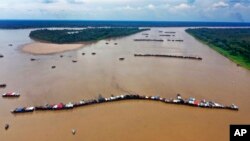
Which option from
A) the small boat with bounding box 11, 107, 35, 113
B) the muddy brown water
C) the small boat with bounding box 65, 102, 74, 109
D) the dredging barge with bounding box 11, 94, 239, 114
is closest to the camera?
the muddy brown water

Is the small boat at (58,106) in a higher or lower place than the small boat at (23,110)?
higher

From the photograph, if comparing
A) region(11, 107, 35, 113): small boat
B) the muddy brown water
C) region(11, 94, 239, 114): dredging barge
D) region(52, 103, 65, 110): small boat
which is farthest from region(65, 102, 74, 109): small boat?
region(11, 107, 35, 113): small boat

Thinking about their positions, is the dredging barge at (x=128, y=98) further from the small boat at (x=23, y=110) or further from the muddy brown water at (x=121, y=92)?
the muddy brown water at (x=121, y=92)

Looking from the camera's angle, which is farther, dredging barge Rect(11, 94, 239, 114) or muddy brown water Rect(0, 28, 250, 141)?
dredging barge Rect(11, 94, 239, 114)

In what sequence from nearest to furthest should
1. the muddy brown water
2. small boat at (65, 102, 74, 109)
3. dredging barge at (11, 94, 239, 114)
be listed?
1. the muddy brown water
2. dredging barge at (11, 94, 239, 114)
3. small boat at (65, 102, 74, 109)

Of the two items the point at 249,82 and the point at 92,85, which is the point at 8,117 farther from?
the point at 249,82

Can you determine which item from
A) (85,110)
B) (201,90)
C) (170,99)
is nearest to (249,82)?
(201,90)

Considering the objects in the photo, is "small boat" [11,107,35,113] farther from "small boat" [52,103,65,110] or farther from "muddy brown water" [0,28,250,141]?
"small boat" [52,103,65,110]

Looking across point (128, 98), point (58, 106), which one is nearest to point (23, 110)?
point (58, 106)

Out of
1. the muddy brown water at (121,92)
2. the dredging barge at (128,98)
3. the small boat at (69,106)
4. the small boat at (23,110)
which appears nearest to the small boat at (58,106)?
the dredging barge at (128,98)
